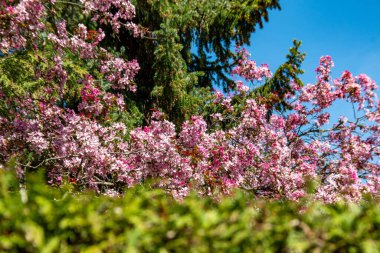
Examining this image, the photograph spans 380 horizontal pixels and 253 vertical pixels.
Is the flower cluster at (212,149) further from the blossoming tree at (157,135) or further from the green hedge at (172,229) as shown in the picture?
the green hedge at (172,229)

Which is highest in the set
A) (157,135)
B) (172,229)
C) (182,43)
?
(182,43)

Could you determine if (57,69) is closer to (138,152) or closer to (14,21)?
(14,21)

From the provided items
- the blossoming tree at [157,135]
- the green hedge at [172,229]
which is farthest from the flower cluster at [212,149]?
the green hedge at [172,229]

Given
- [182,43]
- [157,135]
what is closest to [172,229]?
[157,135]

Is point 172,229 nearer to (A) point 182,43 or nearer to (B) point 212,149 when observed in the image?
(B) point 212,149

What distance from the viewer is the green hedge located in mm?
2104

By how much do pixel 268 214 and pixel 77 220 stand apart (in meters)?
1.11

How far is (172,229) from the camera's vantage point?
86.0 inches

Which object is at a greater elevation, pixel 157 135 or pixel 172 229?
pixel 157 135

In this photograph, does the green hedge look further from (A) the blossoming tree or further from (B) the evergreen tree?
(B) the evergreen tree

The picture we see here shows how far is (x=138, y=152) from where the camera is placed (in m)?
7.45

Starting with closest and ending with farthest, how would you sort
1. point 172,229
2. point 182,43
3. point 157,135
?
point 172,229 → point 157,135 → point 182,43

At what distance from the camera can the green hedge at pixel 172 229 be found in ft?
6.90

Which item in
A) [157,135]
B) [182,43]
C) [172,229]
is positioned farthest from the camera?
[182,43]
